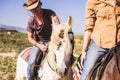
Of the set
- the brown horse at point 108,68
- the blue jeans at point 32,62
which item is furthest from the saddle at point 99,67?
the blue jeans at point 32,62

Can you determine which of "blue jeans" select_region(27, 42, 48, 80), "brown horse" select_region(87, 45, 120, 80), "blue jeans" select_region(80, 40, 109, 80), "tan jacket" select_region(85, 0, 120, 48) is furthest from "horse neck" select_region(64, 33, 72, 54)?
"brown horse" select_region(87, 45, 120, 80)

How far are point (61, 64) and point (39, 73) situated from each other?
100 centimetres

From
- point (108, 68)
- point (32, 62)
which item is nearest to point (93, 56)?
point (108, 68)

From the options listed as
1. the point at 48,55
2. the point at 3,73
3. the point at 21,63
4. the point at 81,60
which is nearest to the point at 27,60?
the point at 21,63

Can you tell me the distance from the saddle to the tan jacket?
0.22 m

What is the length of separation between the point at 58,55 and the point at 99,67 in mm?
3966

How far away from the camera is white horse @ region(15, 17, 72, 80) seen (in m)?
9.43

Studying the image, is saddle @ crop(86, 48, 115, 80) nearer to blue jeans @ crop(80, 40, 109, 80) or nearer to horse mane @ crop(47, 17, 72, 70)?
blue jeans @ crop(80, 40, 109, 80)

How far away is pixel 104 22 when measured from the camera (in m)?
5.88

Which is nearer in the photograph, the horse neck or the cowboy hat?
the horse neck

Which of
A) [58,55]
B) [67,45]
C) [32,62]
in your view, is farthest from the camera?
[32,62]

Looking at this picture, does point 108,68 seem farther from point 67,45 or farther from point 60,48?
point 60,48

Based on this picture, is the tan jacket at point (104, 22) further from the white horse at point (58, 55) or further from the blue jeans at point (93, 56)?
the white horse at point (58, 55)

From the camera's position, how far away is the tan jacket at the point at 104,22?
227 inches
